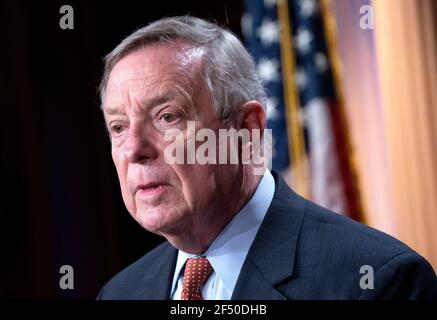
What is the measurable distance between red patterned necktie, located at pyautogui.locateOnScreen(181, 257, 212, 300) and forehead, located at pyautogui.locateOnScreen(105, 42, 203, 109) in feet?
1.36

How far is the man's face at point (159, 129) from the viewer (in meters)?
1.41

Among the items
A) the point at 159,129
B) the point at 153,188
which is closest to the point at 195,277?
the point at 153,188

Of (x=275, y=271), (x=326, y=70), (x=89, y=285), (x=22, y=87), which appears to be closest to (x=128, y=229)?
(x=89, y=285)

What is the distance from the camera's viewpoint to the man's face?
4.62 ft

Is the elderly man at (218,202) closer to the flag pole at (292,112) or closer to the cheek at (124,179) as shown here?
the cheek at (124,179)

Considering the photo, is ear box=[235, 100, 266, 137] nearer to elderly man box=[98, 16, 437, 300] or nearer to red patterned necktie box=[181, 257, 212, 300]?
elderly man box=[98, 16, 437, 300]

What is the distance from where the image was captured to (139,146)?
1402mm

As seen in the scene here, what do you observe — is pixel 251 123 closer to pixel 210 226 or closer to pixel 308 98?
pixel 210 226

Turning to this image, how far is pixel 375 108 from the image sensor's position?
273 cm

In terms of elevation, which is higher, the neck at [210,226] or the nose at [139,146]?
the nose at [139,146]

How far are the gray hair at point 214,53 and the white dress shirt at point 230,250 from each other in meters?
0.23

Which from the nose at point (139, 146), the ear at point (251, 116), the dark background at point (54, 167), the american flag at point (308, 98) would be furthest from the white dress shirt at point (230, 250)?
the american flag at point (308, 98)

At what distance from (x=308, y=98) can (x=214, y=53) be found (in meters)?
1.39

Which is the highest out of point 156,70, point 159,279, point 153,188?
point 156,70
